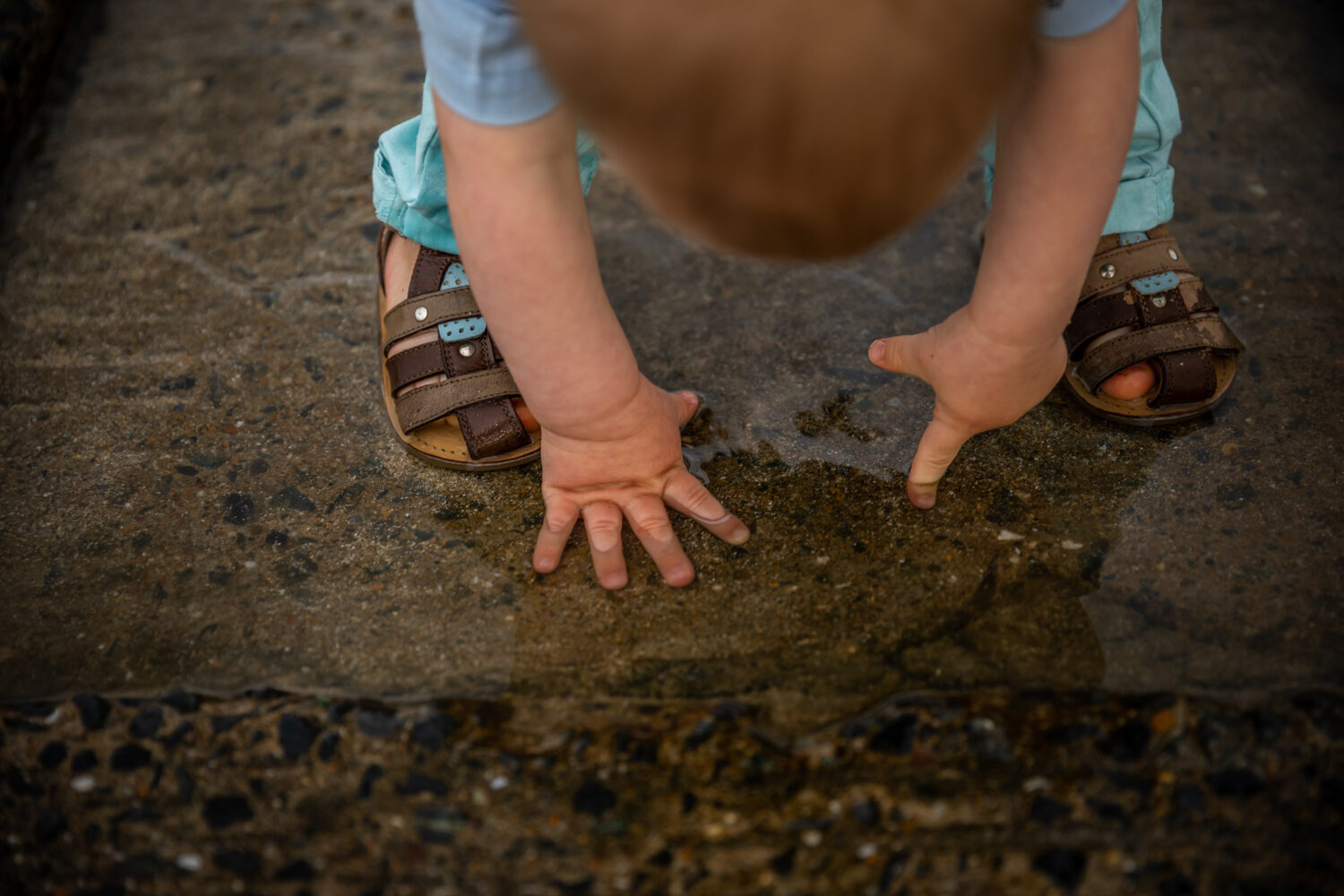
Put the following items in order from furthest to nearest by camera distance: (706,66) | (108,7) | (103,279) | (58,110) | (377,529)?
(108,7)
(58,110)
(103,279)
(377,529)
(706,66)

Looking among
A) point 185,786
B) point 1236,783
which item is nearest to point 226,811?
point 185,786

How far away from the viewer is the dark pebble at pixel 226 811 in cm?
101

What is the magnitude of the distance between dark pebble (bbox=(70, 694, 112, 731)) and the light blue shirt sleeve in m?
1.32

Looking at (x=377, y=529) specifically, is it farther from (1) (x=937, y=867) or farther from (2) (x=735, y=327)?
(1) (x=937, y=867)

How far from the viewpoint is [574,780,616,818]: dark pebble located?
1.00 metres

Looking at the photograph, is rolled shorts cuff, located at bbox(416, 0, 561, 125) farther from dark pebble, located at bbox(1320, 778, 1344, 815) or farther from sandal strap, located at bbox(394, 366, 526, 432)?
dark pebble, located at bbox(1320, 778, 1344, 815)

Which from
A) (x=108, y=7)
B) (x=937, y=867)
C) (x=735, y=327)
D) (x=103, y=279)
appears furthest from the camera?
(x=108, y=7)

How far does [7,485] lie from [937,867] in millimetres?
1379

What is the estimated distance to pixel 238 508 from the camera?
133 cm

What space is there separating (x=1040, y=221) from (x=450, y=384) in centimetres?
83

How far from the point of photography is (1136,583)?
117 centimetres

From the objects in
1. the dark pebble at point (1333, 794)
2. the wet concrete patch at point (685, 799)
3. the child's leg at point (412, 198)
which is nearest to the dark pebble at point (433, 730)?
the wet concrete patch at point (685, 799)

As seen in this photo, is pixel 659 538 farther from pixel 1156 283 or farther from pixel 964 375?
pixel 1156 283

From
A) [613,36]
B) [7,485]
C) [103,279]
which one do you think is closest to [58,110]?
[103,279]
